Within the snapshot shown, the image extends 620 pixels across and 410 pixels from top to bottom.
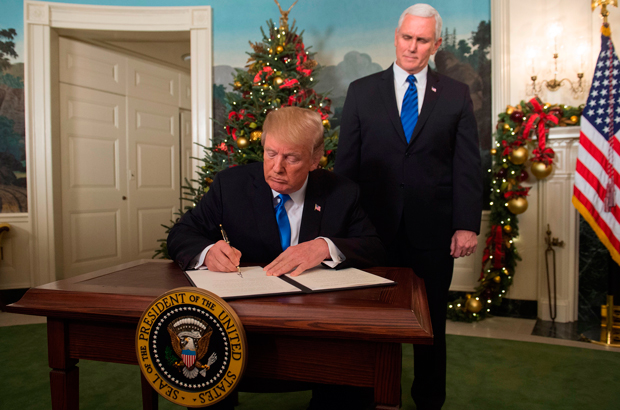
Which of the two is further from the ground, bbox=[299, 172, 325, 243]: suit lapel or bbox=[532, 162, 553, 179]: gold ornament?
bbox=[532, 162, 553, 179]: gold ornament

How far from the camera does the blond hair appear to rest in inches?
61.1

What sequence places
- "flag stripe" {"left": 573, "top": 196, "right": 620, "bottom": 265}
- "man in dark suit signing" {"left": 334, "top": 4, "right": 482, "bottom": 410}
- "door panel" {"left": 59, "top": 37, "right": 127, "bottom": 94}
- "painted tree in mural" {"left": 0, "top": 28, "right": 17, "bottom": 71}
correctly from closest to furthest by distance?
"man in dark suit signing" {"left": 334, "top": 4, "right": 482, "bottom": 410}, "flag stripe" {"left": 573, "top": 196, "right": 620, "bottom": 265}, "painted tree in mural" {"left": 0, "top": 28, "right": 17, "bottom": 71}, "door panel" {"left": 59, "top": 37, "right": 127, "bottom": 94}

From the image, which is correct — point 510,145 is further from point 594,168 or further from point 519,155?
point 594,168

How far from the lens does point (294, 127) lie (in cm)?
156

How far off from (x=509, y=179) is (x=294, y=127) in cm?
309

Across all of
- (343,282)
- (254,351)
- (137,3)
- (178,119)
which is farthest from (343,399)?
(178,119)

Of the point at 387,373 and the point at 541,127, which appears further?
the point at 541,127

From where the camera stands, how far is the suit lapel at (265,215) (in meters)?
1.63

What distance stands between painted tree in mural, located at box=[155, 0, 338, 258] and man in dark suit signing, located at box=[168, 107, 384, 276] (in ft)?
6.26

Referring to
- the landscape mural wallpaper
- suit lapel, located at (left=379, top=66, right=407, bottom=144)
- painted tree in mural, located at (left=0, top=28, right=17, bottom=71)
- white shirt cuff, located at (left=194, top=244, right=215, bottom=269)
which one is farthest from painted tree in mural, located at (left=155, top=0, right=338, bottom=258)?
painted tree in mural, located at (left=0, top=28, right=17, bottom=71)

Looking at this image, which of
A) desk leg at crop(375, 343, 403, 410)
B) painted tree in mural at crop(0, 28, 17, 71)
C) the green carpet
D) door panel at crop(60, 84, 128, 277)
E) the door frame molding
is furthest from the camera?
door panel at crop(60, 84, 128, 277)

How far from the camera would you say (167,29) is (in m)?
5.12

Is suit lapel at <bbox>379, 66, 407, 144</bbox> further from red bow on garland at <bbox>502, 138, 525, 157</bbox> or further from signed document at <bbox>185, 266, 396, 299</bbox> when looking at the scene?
red bow on garland at <bbox>502, 138, 525, 157</bbox>

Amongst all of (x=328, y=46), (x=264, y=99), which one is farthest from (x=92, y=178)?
(x=328, y=46)
